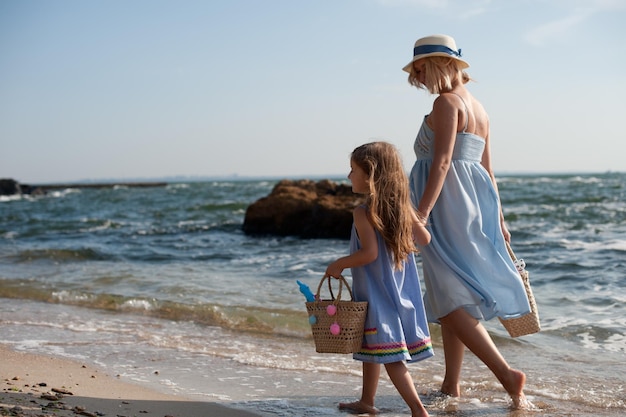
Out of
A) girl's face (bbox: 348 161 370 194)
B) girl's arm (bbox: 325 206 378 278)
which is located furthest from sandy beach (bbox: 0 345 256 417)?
girl's face (bbox: 348 161 370 194)

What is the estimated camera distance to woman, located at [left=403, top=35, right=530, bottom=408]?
3641 millimetres

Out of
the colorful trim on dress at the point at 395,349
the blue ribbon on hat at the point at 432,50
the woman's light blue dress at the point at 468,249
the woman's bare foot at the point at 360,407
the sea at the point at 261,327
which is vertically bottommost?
the sea at the point at 261,327

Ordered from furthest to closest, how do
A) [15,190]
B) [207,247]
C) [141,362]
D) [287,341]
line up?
[15,190]
[207,247]
[287,341]
[141,362]

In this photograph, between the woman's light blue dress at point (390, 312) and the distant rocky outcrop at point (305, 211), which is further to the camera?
the distant rocky outcrop at point (305, 211)

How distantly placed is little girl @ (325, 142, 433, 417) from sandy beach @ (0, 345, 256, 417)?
0.93m

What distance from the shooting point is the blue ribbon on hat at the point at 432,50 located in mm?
3666

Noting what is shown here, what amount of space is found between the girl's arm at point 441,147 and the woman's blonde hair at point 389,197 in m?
0.18

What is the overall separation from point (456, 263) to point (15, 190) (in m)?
53.6

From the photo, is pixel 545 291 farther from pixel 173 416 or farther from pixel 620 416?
pixel 173 416

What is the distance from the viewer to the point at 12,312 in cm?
712

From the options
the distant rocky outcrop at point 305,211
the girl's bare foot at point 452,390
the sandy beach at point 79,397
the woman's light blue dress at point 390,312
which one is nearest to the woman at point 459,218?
the woman's light blue dress at point 390,312

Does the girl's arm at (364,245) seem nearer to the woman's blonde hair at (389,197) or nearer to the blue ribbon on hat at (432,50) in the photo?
the woman's blonde hair at (389,197)

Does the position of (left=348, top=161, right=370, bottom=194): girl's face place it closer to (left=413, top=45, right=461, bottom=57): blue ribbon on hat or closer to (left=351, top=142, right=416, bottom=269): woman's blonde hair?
(left=351, top=142, right=416, bottom=269): woman's blonde hair

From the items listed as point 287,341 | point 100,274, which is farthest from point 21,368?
point 100,274
